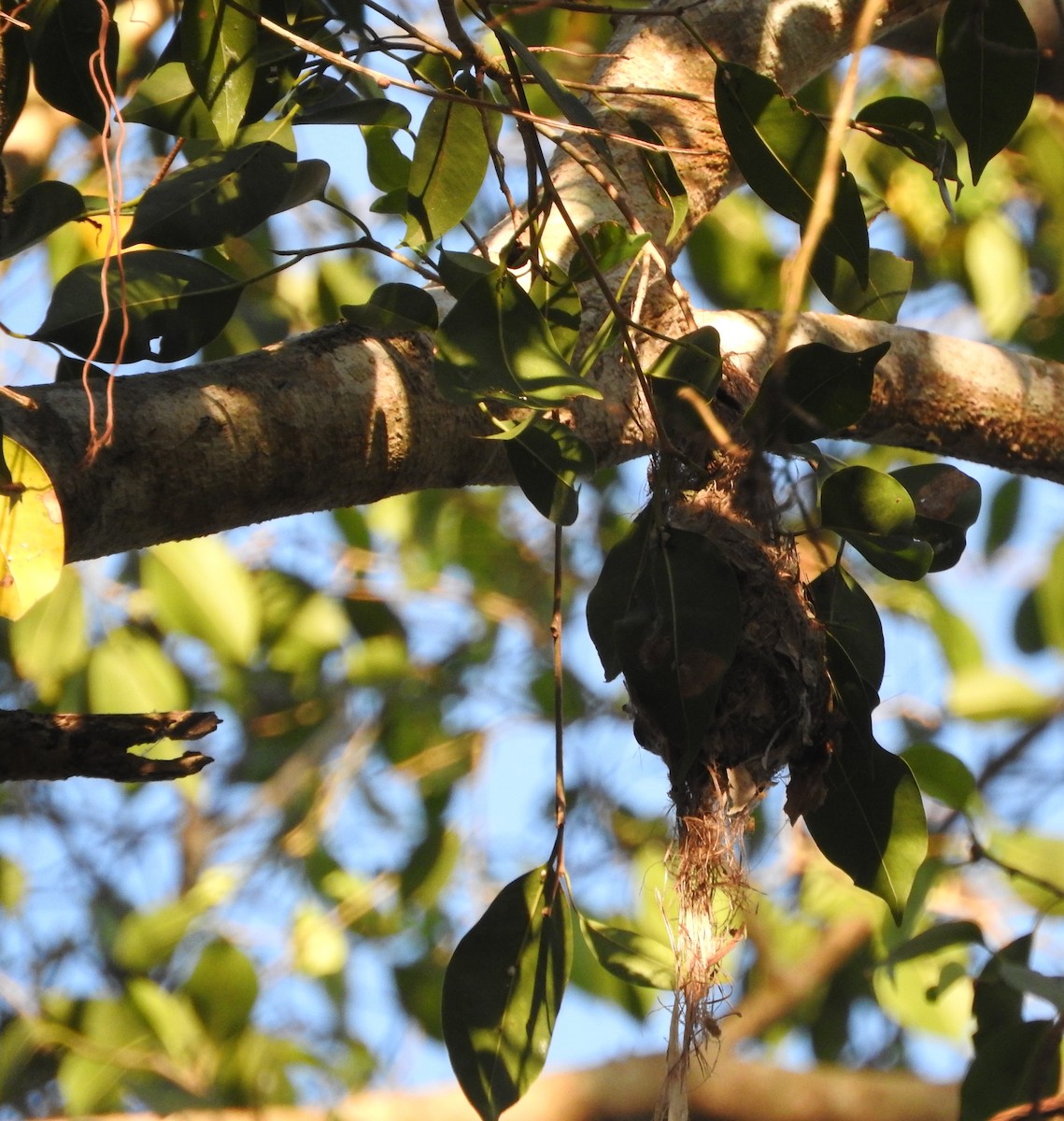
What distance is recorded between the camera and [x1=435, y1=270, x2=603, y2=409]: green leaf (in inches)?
29.8

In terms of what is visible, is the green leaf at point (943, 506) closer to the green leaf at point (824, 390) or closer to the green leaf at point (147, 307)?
the green leaf at point (824, 390)

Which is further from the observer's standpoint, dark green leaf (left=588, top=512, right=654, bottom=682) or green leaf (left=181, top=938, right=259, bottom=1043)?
green leaf (left=181, top=938, right=259, bottom=1043)

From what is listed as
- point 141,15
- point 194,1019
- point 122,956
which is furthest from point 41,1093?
point 141,15

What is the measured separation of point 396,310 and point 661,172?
0.81 ft

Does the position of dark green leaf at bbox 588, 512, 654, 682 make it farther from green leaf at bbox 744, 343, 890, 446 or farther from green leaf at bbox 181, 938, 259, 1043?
green leaf at bbox 181, 938, 259, 1043

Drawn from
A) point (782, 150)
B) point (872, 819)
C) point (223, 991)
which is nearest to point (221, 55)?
point (782, 150)

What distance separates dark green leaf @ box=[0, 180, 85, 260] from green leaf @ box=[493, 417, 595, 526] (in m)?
0.40

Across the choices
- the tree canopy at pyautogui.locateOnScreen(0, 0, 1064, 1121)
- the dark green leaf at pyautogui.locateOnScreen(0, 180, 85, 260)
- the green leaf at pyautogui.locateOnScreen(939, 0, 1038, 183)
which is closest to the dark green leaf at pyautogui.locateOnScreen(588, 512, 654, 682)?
the tree canopy at pyautogui.locateOnScreen(0, 0, 1064, 1121)

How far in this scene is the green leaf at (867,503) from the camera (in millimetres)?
870

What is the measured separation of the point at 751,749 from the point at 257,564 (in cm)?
256

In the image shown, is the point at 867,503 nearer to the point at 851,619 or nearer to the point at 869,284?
the point at 851,619

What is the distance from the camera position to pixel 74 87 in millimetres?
982

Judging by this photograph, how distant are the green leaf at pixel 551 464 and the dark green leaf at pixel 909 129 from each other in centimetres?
35

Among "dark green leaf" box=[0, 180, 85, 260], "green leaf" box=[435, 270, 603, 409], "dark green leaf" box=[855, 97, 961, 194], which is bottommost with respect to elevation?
"green leaf" box=[435, 270, 603, 409]
